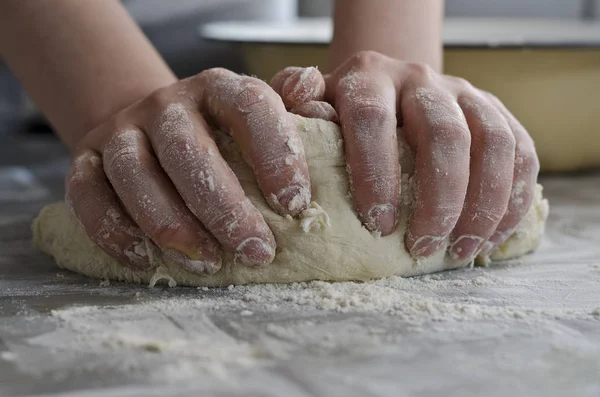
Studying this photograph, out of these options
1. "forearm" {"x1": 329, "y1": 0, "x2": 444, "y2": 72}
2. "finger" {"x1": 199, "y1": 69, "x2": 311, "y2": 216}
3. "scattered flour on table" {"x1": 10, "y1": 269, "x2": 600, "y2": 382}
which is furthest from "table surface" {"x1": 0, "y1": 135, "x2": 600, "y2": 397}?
"forearm" {"x1": 329, "y1": 0, "x2": 444, "y2": 72}

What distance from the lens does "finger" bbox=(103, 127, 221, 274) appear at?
33.9 inches

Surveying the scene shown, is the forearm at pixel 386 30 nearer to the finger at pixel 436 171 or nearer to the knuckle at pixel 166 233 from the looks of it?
the finger at pixel 436 171

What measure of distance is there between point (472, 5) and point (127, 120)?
2161 mm

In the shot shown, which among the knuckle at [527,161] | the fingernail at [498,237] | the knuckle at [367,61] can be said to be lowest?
the fingernail at [498,237]

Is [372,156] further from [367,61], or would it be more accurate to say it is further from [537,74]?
[537,74]

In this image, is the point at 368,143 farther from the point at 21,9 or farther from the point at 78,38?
the point at 21,9

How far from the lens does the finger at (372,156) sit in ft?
2.89

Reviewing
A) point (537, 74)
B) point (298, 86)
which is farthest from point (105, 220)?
point (537, 74)

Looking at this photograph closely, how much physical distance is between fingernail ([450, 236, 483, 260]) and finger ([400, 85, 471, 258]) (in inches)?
1.4

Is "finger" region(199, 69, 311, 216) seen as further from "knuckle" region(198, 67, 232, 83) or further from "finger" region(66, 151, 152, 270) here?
"finger" region(66, 151, 152, 270)

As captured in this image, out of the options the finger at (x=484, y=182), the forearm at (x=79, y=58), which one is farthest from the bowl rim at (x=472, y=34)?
the finger at (x=484, y=182)

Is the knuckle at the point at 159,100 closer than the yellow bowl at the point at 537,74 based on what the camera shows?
Yes

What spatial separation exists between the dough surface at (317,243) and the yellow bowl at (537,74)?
65cm

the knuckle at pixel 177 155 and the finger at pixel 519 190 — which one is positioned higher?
the knuckle at pixel 177 155
